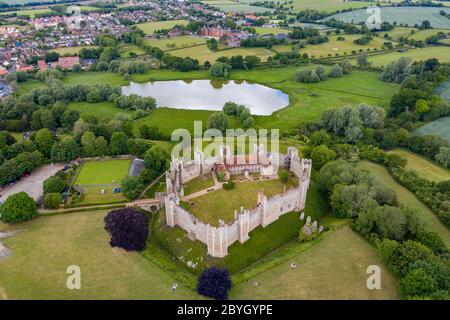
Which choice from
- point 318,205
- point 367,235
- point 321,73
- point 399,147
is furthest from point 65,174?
point 321,73

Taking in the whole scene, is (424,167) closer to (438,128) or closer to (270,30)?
(438,128)

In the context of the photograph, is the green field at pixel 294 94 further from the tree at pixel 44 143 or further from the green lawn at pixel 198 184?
the green lawn at pixel 198 184

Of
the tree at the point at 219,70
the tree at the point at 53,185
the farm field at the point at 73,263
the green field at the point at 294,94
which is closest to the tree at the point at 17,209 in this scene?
the farm field at the point at 73,263

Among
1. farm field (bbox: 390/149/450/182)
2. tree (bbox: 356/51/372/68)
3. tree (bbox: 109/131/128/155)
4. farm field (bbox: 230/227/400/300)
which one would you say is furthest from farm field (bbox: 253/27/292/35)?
farm field (bbox: 230/227/400/300)

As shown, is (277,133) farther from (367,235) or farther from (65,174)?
(65,174)

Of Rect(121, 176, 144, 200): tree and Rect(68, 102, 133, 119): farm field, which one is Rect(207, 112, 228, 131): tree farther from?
Rect(121, 176, 144, 200): tree
